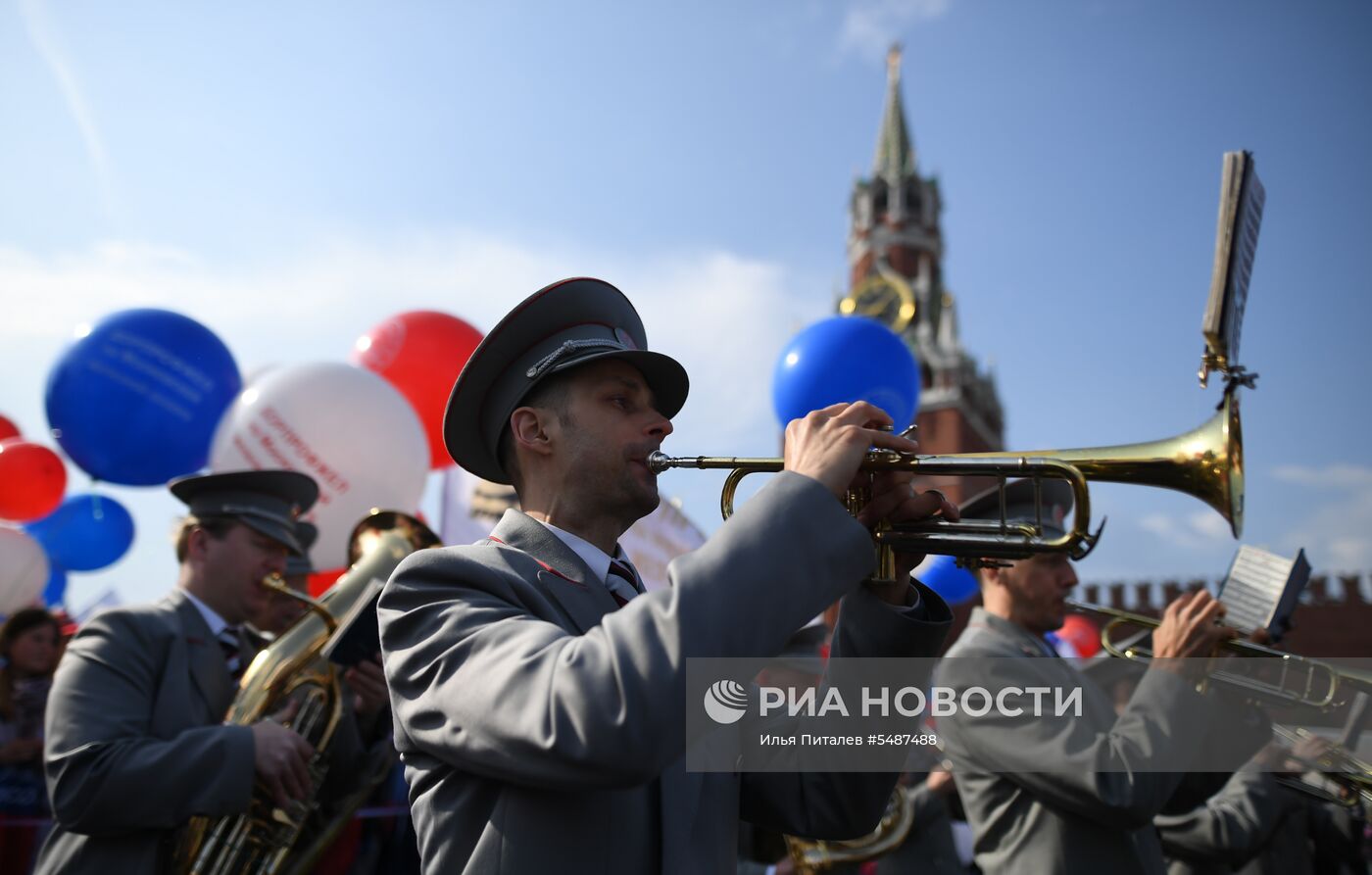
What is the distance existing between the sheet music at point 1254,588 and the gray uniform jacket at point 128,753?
4102mm

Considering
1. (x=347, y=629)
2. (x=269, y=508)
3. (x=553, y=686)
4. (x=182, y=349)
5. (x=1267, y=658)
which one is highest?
(x=182, y=349)

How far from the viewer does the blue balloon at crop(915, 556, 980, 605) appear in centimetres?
575

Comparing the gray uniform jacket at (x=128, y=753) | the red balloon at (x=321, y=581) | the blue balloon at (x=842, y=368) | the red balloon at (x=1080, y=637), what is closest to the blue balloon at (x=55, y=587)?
the red balloon at (x=321, y=581)

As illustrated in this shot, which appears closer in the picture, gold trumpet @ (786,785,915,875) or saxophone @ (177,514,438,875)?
saxophone @ (177,514,438,875)

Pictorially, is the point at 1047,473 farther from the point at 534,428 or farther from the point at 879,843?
the point at 879,843

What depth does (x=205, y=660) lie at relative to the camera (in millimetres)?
3938

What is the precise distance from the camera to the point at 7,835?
6039 mm

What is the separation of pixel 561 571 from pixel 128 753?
2227 mm

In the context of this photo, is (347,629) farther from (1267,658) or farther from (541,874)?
(1267,658)

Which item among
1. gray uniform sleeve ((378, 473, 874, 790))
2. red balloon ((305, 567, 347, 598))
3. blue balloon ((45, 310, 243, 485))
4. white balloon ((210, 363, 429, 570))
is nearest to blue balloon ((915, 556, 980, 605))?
white balloon ((210, 363, 429, 570))

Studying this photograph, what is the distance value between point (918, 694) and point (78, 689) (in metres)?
3.01

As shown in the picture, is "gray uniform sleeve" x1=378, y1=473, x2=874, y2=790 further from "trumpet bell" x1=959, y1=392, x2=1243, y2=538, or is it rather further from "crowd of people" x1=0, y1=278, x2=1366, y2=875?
"trumpet bell" x1=959, y1=392, x2=1243, y2=538

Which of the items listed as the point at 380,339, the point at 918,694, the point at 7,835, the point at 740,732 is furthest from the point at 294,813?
the point at 380,339

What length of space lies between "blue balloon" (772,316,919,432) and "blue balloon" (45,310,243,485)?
3.95 metres
